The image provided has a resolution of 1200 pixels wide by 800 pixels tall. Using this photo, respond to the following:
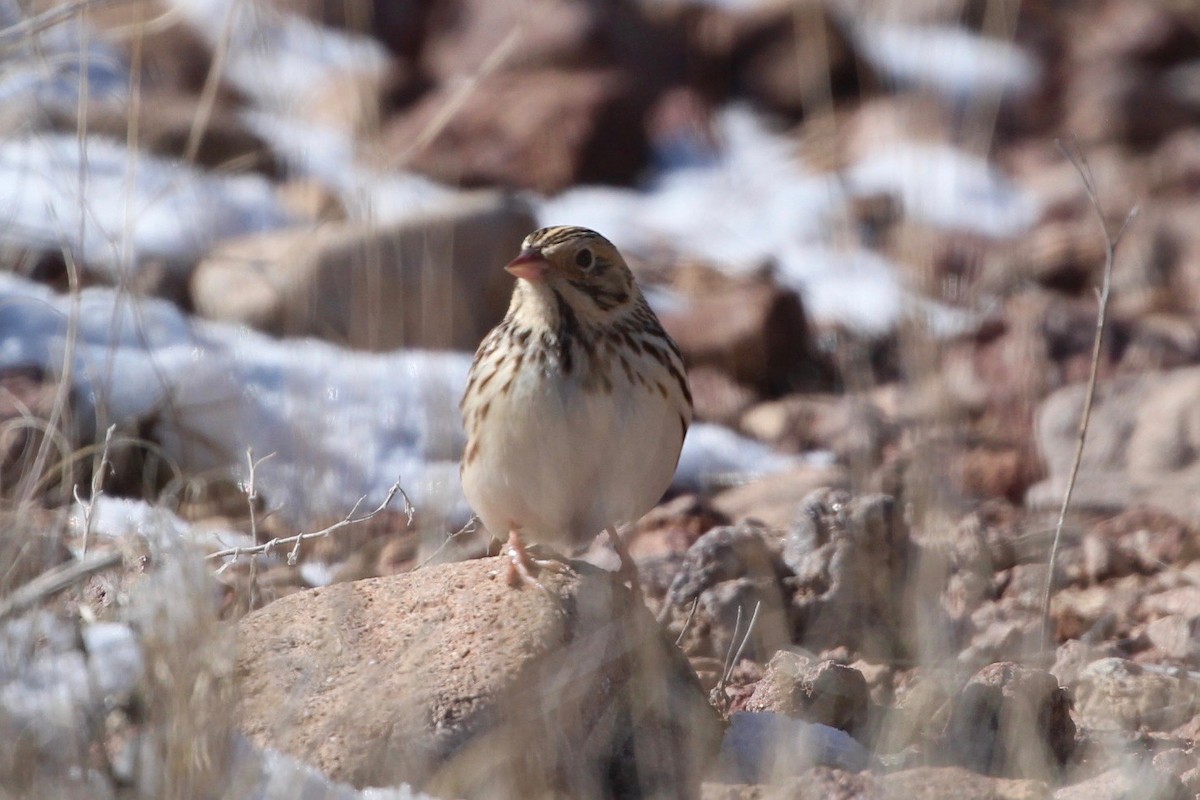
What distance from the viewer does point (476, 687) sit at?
11.7 feet

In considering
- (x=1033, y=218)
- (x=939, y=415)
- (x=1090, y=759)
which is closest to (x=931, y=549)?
(x=939, y=415)

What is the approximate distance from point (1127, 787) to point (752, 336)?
414 cm

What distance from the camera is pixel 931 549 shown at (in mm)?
5004

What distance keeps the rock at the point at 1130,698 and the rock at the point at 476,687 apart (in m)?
1.19

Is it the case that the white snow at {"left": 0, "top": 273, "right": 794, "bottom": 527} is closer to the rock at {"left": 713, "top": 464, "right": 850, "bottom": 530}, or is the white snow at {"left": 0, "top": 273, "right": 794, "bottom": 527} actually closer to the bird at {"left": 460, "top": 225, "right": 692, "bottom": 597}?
the rock at {"left": 713, "top": 464, "right": 850, "bottom": 530}

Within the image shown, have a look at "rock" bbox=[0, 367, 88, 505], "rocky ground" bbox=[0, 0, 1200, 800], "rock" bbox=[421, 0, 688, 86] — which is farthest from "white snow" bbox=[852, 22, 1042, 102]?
"rock" bbox=[0, 367, 88, 505]

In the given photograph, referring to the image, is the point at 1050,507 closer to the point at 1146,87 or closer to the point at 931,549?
the point at 931,549

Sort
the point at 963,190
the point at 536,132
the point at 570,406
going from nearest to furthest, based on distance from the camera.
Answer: the point at 570,406 < the point at 536,132 < the point at 963,190

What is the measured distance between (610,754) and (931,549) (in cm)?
162

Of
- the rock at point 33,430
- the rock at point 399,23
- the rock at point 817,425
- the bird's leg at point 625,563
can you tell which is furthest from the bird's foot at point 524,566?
the rock at point 399,23

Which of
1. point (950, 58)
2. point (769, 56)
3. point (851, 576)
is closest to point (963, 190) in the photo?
point (950, 58)

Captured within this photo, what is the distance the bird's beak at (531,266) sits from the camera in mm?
4262

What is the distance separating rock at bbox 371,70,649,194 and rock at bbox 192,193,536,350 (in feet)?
3.93

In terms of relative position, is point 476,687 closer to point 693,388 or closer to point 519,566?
point 519,566
